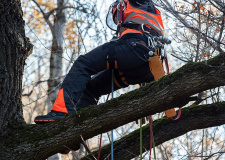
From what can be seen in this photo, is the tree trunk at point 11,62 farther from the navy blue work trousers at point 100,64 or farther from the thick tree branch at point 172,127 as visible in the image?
the thick tree branch at point 172,127

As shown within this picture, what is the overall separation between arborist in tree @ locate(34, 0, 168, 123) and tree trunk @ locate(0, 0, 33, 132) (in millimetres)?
265

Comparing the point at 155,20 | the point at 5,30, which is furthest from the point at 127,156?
the point at 5,30

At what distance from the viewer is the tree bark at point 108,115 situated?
278 cm

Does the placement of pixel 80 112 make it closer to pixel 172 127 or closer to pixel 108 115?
pixel 108 115

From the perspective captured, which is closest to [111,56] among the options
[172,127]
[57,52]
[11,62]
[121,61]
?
[121,61]

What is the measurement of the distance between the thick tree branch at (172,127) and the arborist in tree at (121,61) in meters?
0.56

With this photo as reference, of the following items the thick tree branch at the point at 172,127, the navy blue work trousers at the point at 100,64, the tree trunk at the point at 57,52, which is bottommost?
the thick tree branch at the point at 172,127

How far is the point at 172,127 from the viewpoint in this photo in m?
3.80

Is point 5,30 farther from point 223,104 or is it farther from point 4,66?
point 223,104

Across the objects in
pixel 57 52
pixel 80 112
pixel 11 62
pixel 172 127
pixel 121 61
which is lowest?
pixel 172 127

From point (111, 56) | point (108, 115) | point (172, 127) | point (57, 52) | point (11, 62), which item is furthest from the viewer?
point (57, 52)

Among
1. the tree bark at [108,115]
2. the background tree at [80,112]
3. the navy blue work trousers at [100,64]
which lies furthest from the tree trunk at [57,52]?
the tree bark at [108,115]

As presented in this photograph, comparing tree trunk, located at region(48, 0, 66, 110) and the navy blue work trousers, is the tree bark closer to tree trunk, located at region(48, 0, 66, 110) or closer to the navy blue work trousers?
the navy blue work trousers

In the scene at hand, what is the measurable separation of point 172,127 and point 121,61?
0.98 meters
